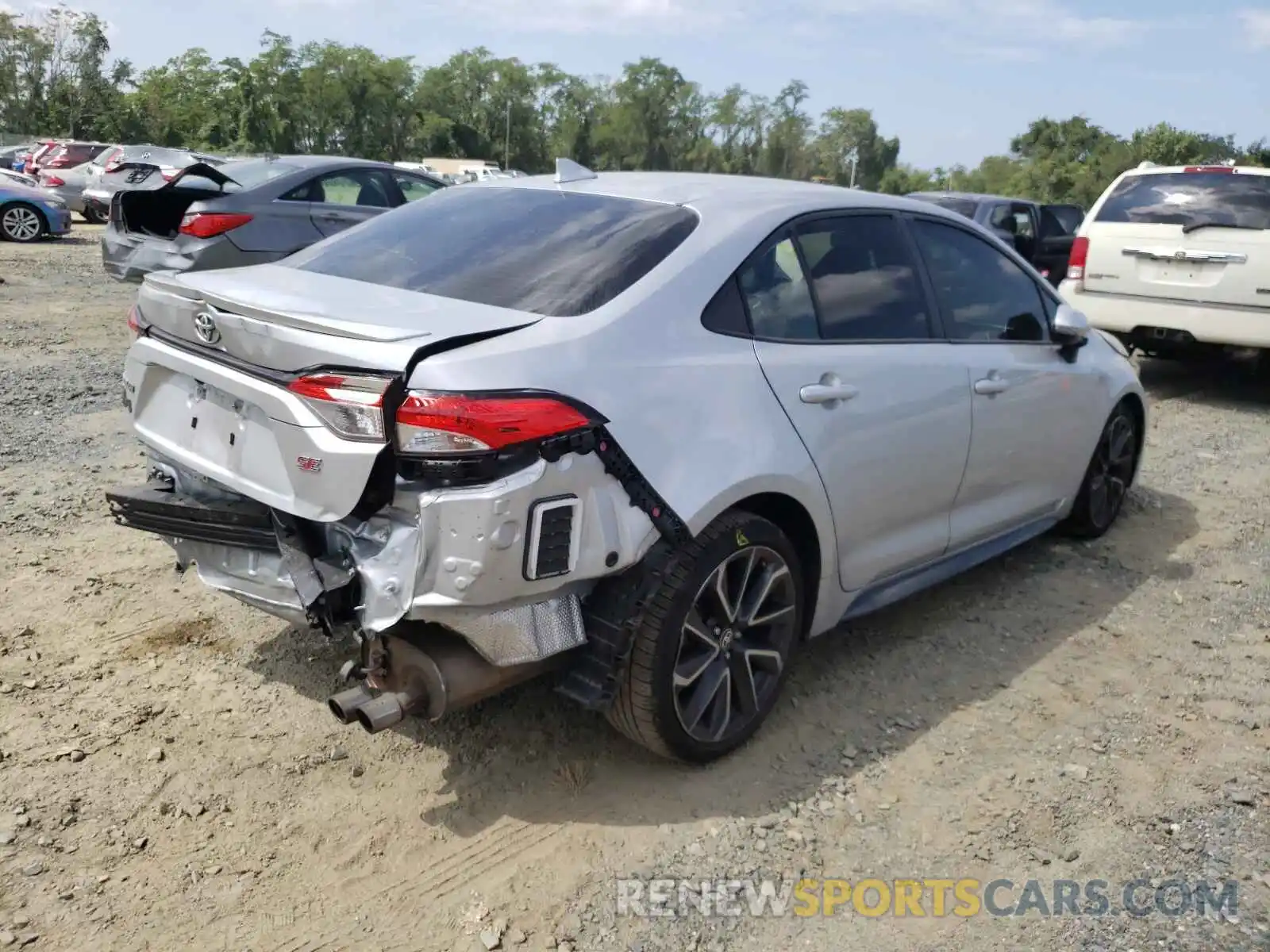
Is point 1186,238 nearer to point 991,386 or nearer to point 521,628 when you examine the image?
point 991,386

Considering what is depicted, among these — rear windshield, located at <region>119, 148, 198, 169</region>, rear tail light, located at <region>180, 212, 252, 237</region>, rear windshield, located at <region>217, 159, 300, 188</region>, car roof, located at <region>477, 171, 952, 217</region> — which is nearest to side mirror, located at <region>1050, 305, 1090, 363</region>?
car roof, located at <region>477, 171, 952, 217</region>

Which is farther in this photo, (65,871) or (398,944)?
(65,871)

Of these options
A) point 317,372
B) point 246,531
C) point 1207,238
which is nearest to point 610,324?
point 317,372

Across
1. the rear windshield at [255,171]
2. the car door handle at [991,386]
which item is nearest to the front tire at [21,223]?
the rear windshield at [255,171]

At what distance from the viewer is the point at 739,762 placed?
3264 millimetres

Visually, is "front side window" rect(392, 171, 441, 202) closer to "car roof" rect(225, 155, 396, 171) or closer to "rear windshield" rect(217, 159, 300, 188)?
"car roof" rect(225, 155, 396, 171)

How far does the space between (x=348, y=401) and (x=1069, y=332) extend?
10.6 feet

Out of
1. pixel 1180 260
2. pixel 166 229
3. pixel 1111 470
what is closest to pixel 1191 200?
pixel 1180 260

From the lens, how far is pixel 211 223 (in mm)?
8805

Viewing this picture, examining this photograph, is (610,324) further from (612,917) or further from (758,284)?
(612,917)

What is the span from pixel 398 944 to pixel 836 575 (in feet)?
5.75

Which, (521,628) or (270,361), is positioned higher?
(270,361)

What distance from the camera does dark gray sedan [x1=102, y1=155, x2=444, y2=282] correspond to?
881 cm

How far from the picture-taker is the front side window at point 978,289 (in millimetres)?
3982
